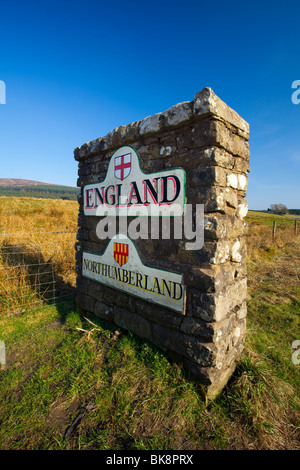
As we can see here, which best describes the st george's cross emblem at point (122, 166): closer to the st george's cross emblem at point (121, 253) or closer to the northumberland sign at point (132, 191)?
the northumberland sign at point (132, 191)

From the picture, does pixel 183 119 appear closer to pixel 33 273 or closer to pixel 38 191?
pixel 33 273

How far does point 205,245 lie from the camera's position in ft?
6.82

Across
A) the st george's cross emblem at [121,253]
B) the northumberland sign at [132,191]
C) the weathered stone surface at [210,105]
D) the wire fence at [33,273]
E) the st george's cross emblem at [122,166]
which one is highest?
the weathered stone surface at [210,105]

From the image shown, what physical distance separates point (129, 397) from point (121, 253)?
5.20 ft

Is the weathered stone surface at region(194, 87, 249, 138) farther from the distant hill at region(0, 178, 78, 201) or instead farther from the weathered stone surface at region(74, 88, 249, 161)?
the distant hill at region(0, 178, 78, 201)

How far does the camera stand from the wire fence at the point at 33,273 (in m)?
4.14

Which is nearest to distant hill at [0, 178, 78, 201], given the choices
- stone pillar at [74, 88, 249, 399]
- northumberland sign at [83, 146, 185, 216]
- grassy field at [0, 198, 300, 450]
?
northumberland sign at [83, 146, 185, 216]

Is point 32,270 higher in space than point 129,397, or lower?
higher

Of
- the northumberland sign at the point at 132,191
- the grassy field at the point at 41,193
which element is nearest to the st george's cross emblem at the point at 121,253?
the northumberland sign at the point at 132,191

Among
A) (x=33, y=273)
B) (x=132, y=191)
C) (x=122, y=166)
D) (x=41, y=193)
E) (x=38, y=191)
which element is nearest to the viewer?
(x=132, y=191)

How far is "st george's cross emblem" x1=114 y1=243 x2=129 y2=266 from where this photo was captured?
2.88 m

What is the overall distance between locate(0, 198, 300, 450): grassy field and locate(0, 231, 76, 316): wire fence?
0.94m

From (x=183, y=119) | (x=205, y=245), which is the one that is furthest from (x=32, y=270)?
(x=183, y=119)

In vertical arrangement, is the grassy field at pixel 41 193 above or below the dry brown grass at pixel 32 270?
above
